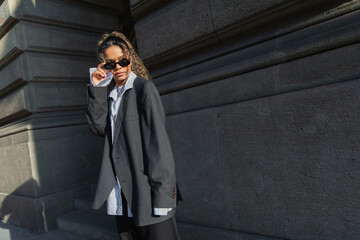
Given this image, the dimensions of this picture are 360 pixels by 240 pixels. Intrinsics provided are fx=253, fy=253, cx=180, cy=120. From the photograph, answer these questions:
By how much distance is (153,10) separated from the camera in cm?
315

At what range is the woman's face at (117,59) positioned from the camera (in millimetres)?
1829

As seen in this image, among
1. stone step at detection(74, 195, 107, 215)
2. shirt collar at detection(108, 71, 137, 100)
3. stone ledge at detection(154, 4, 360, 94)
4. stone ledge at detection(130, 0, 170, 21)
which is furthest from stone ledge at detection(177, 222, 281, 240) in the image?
stone ledge at detection(130, 0, 170, 21)

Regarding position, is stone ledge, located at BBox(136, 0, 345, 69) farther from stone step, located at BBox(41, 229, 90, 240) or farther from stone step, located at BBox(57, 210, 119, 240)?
stone step, located at BBox(41, 229, 90, 240)

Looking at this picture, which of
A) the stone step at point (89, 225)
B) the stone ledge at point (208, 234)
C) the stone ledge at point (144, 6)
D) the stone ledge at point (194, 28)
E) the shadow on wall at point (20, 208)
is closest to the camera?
the stone ledge at point (194, 28)

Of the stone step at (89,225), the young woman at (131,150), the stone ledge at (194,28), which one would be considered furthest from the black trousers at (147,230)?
the stone ledge at (194,28)

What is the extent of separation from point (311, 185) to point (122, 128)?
1.51m

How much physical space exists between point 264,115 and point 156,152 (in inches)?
42.8

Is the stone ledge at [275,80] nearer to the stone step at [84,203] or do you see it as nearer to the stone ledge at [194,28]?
the stone ledge at [194,28]

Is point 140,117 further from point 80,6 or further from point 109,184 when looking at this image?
point 80,6

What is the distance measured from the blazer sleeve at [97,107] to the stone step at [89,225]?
205 centimetres

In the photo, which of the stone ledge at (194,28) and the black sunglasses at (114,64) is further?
the stone ledge at (194,28)

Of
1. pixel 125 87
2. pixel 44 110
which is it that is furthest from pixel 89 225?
pixel 125 87

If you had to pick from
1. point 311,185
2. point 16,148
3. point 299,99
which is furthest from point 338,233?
point 16,148

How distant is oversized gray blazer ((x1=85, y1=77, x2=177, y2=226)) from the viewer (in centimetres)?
155
